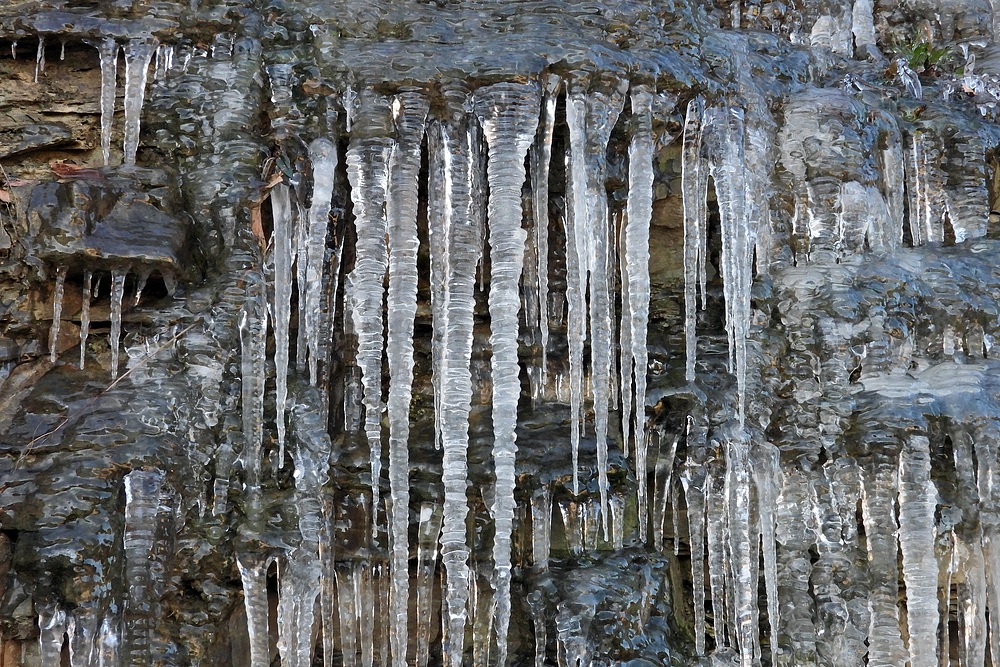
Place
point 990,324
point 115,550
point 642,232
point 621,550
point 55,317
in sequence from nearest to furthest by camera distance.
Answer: point 115,550
point 55,317
point 642,232
point 621,550
point 990,324

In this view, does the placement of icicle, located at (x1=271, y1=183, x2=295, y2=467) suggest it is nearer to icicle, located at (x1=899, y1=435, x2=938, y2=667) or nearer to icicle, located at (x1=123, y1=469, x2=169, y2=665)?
icicle, located at (x1=123, y1=469, x2=169, y2=665)

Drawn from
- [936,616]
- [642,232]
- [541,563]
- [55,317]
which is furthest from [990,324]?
[55,317]

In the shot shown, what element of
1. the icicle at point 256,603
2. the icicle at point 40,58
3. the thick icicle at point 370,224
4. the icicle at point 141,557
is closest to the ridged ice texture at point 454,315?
the thick icicle at point 370,224

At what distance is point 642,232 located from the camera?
13.5ft

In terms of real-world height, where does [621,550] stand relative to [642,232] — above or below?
below

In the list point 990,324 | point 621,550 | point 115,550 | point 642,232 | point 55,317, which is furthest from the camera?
point 990,324

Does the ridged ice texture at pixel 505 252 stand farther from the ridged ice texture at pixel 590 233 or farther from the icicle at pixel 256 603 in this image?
the icicle at pixel 256 603

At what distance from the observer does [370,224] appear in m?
3.90

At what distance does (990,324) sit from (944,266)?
1.30ft

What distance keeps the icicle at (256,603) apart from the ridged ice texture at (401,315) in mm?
539

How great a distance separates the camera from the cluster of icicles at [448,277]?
12.8 feet

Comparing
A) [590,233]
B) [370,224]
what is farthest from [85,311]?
[590,233]

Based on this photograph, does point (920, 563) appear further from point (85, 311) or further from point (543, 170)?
point (85, 311)

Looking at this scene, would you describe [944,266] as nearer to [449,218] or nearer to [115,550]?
[449,218]
